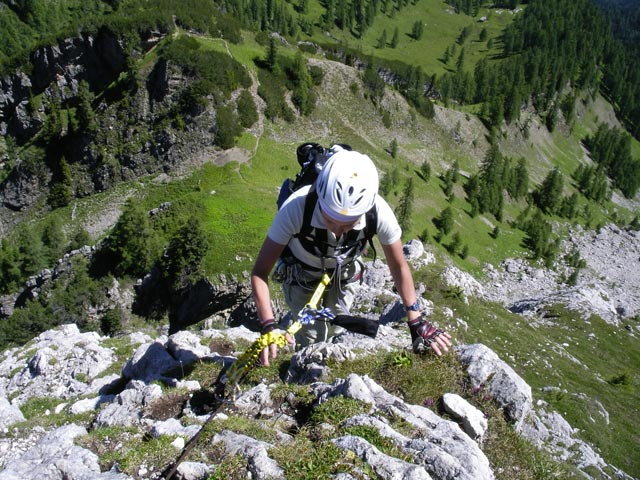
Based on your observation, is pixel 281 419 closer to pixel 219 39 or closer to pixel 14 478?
pixel 14 478

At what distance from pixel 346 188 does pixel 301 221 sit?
1033 mm

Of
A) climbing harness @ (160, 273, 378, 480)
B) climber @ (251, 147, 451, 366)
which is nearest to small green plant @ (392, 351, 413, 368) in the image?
climber @ (251, 147, 451, 366)

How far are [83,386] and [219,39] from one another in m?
76.7

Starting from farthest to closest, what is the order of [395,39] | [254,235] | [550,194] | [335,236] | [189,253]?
[395,39] → [550,194] → [254,235] → [189,253] → [335,236]

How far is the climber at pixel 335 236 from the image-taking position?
20.6 feet

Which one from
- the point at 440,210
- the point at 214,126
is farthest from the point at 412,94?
the point at 214,126

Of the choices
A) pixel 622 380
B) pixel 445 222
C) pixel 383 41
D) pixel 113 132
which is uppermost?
pixel 383 41

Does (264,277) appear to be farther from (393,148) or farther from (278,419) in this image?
(393,148)

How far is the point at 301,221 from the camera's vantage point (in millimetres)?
6734

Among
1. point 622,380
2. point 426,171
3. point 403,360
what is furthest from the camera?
point 426,171

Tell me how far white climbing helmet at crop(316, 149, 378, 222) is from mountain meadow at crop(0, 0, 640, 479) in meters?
2.20

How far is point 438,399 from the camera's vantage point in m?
7.18

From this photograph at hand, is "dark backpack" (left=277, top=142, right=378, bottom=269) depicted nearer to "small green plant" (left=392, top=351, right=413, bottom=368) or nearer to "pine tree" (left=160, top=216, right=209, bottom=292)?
"small green plant" (left=392, top=351, right=413, bottom=368)

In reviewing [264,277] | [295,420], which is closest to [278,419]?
[295,420]
